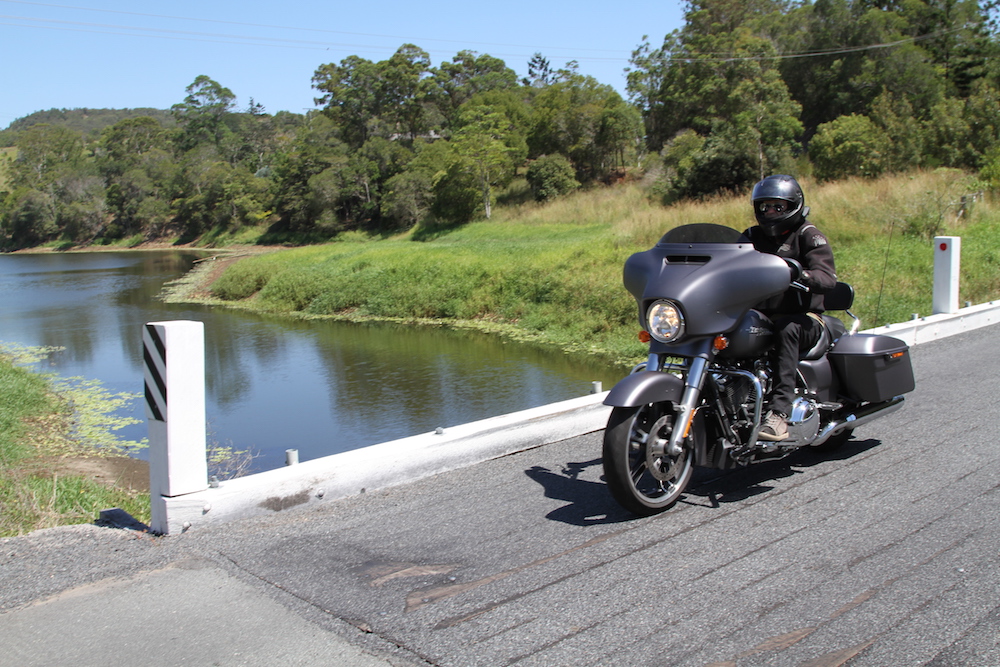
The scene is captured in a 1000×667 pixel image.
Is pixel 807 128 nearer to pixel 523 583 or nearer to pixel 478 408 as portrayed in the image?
→ pixel 478 408

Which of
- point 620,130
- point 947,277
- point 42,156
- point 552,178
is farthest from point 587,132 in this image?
point 42,156

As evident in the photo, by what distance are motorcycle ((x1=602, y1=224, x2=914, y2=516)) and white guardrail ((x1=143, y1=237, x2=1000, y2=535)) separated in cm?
133

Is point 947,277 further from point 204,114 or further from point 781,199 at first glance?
point 204,114

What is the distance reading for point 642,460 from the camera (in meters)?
4.49

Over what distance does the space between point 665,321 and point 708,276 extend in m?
0.34

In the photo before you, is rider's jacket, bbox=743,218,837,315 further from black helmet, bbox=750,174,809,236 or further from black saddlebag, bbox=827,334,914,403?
black saddlebag, bbox=827,334,914,403

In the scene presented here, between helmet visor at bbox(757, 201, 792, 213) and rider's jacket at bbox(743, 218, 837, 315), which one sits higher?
helmet visor at bbox(757, 201, 792, 213)

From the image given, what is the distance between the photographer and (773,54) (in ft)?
161

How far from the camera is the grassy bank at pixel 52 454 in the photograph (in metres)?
5.51

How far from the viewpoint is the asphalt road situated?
317 cm

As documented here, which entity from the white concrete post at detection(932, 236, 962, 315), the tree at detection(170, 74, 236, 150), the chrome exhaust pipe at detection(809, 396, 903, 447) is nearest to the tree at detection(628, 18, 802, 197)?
the white concrete post at detection(932, 236, 962, 315)

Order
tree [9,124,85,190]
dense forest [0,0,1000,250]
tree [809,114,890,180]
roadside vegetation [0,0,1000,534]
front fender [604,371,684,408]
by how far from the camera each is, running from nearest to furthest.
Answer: front fender [604,371,684,408] < roadside vegetation [0,0,1000,534] < tree [809,114,890,180] < dense forest [0,0,1000,250] < tree [9,124,85,190]

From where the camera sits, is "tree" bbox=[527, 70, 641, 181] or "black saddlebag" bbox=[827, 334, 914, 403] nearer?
"black saddlebag" bbox=[827, 334, 914, 403]

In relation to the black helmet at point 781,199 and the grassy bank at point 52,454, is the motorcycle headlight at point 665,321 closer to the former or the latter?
the black helmet at point 781,199
